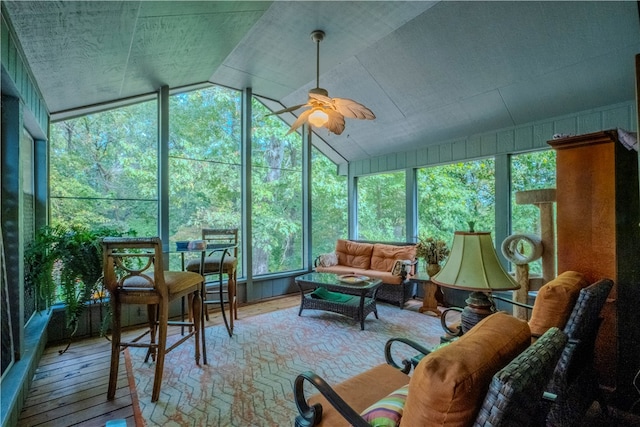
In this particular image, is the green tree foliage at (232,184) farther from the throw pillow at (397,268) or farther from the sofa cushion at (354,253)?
the throw pillow at (397,268)

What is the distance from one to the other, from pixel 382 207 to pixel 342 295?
7.13 ft

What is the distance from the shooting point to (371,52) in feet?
11.4

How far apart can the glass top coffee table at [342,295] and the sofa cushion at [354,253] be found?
1.15 metres

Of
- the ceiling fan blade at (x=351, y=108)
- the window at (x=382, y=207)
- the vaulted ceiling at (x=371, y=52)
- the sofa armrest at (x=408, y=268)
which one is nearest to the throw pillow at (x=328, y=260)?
the window at (x=382, y=207)

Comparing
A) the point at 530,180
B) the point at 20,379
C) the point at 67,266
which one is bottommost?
the point at 20,379

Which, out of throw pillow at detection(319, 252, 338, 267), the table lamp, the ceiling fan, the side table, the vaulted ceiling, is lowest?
the side table

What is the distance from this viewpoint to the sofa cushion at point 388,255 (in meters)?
4.71

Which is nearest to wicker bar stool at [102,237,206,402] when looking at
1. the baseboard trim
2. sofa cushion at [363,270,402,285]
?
the baseboard trim

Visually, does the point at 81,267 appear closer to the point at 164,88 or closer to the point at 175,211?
the point at 175,211

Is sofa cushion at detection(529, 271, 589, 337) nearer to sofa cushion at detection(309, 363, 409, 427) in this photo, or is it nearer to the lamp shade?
the lamp shade

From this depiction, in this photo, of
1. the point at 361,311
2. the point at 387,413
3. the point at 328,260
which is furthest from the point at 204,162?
the point at 387,413

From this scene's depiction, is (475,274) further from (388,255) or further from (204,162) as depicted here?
(204,162)

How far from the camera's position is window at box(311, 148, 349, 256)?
558cm

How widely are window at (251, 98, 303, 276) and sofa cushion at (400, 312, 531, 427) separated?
4.13m
